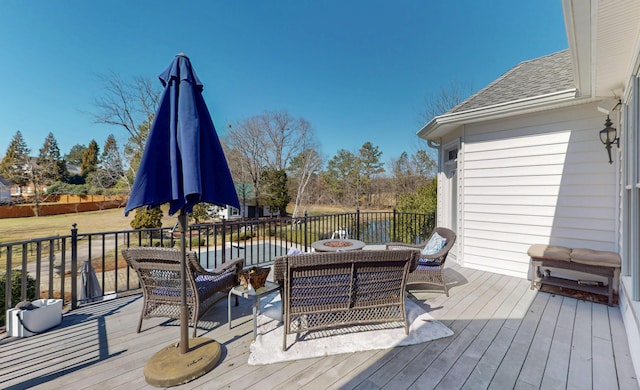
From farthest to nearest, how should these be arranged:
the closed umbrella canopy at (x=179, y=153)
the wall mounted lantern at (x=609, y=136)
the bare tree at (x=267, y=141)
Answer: the bare tree at (x=267, y=141), the wall mounted lantern at (x=609, y=136), the closed umbrella canopy at (x=179, y=153)

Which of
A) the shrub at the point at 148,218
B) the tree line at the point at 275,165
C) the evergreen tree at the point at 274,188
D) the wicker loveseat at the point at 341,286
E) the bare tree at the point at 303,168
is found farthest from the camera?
the bare tree at the point at 303,168

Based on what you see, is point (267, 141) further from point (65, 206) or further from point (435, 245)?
point (65, 206)

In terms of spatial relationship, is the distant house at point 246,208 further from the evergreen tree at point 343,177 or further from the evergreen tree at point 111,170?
the evergreen tree at point 111,170

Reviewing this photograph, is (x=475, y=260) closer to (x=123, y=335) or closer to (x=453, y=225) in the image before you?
(x=453, y=225)

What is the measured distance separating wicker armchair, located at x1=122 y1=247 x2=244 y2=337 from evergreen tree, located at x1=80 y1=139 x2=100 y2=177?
40.2m

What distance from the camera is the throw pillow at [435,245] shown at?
3.74 meters

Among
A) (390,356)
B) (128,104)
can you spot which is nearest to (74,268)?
(390,356)

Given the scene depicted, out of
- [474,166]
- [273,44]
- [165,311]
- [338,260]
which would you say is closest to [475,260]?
[474,166]

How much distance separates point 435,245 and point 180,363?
3.35 m

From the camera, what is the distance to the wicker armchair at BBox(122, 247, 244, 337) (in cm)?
237

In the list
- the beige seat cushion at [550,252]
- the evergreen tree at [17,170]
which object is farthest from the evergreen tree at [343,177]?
the evergreen tree at [17,170]

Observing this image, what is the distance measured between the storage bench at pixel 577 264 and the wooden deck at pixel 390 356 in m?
0.34

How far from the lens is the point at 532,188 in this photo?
414 cm

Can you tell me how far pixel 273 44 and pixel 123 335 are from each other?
12.0 m
